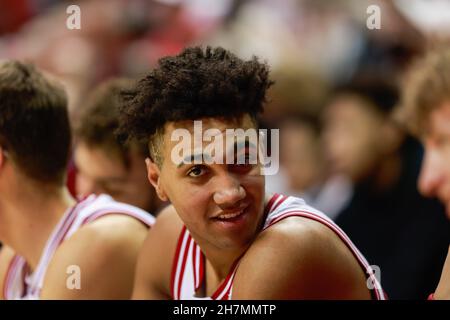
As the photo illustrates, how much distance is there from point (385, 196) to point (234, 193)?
1.74m

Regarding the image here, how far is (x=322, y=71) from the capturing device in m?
4.57

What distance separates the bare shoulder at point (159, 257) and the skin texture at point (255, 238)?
9.7 inches

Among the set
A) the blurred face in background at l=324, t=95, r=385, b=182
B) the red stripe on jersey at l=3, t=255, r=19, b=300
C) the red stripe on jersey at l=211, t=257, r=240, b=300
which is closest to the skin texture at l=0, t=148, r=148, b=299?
the red stripe on jersey at l=3, t=255, r=19, b=300

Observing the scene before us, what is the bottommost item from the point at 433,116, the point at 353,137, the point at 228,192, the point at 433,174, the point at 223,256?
the point at 223,256

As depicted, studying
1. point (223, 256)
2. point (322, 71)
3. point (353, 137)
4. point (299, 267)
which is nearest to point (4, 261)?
point (223, 256)

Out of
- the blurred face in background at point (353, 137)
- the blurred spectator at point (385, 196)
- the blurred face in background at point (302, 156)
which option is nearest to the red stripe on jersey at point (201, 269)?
the blurred spectator at point (385, 196)

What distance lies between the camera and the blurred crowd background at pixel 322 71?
316 cm

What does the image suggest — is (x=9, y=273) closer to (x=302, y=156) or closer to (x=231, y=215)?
(x=231, y=215)

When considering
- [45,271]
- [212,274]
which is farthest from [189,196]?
[45,271]

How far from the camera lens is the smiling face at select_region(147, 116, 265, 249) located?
1.69 m

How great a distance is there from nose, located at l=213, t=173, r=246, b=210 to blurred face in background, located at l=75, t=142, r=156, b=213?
924 mm

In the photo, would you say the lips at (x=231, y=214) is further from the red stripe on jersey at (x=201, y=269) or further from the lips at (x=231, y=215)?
the red stripe on jersey at (x=201, y=269)

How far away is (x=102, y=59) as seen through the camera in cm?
509

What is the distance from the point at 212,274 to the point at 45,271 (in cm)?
56
